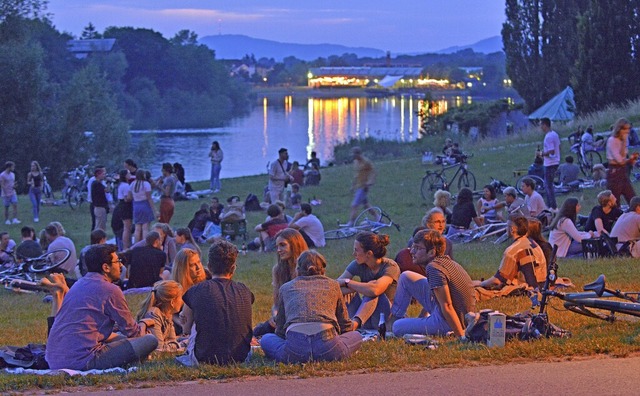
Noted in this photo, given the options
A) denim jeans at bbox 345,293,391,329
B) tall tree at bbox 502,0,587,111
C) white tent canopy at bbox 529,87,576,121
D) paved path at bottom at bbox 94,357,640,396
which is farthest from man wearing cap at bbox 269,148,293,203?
tall tree at bbox 502,0,587,111

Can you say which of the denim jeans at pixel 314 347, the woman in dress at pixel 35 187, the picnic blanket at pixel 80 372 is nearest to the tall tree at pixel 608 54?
the woman in dress at pixel 35 187

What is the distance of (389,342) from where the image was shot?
7.67 metres

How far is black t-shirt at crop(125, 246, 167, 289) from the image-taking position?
11773 millimetres

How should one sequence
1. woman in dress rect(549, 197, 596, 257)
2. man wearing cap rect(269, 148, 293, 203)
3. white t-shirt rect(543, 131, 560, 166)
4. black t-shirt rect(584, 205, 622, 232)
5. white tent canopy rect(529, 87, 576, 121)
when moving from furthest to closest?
white tent canopy rect(529, 87, 576, 121), man wearing cap rect(269, 148, 293, 203), white t-shirt rect(543, 131, 560, 166), black t-shirt rect(584, 205, 622, 232), woman in dress rect(549, 197, 596, 257)

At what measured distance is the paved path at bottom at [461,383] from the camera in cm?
620

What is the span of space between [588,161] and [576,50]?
79.8 feet

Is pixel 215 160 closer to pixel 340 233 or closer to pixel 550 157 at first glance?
pixel 340 233

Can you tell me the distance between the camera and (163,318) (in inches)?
326

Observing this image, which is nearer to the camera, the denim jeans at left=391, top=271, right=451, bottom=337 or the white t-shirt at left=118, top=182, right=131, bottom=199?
the denim jeans at left=391, top=271, right=451, bottom=337

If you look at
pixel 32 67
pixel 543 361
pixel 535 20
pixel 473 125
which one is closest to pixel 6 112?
pixel 32 67

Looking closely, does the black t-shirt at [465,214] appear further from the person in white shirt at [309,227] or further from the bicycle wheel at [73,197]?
the bicycle wheel at [73,197]

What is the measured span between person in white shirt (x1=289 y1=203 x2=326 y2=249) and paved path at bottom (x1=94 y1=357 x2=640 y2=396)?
871cm

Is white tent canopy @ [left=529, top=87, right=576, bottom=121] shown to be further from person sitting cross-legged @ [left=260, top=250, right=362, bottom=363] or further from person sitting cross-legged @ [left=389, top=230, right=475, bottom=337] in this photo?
person sitting cross-legged @ [left=260, top=250, right=362, bottom=363]

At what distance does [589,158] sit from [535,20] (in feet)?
87.0
